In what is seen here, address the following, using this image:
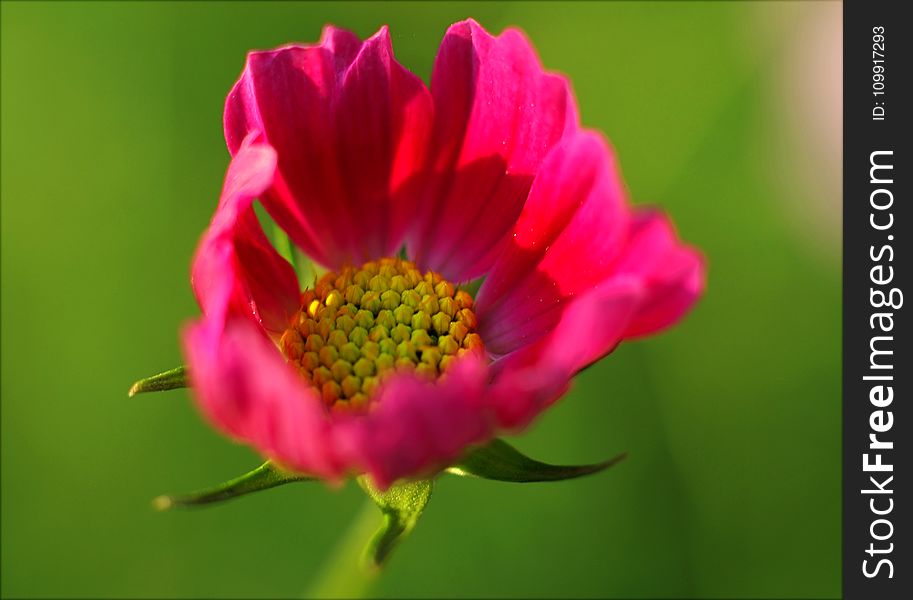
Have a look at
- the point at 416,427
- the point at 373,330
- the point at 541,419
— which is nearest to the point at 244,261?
the point at 373,330

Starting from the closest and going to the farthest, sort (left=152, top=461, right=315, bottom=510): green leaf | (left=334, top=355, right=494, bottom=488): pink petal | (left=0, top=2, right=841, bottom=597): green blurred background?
1. (left=334, top=355, right=494, bottom=488): pink petal
2. (left=152, top=461, right=315, bottom=510): green leaf
3. (left=0, top=2, right=841, bottom=597): green blurred background

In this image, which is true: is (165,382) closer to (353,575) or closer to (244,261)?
(244,261)

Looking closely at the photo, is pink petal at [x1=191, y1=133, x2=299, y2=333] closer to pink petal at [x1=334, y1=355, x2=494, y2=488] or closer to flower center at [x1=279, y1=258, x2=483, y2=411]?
flower center at [x1=279, y1=258, x2=483, y2=411]

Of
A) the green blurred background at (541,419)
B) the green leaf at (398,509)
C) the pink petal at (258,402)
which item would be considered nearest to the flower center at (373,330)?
the green leaf at (398,509)

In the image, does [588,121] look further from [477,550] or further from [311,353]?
[311,353]

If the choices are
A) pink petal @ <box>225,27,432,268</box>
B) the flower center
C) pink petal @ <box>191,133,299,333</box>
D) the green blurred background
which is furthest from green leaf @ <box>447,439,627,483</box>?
the green blurred background
